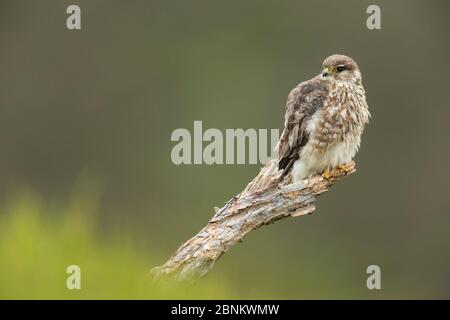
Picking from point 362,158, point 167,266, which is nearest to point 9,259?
point 167,266

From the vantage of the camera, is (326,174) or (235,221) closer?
(235,221)

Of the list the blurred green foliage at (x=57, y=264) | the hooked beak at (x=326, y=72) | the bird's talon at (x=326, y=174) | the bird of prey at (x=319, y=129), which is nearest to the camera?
the blurred green foliage at (x=57, y=264)

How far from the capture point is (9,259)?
1788 millimetres

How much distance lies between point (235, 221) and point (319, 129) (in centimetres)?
135

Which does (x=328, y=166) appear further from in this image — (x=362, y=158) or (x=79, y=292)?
(x=362, y=158)

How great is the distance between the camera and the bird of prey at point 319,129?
5.36 meters

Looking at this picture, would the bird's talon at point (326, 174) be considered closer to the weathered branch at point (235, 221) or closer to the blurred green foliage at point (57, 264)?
the weathered branch at point (235, 221)

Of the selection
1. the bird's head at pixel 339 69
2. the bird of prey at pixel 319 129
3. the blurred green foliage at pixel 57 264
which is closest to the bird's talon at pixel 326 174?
the bird of prey at pixel 319 129

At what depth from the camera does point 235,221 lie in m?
4.28

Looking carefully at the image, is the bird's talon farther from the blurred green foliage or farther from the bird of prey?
the blurred green foliage

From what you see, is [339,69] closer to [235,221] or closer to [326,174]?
[326,174]

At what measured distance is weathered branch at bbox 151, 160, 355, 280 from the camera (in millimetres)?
4137

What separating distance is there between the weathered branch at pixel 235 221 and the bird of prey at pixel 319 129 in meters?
0.75

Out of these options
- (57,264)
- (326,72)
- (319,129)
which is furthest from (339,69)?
(57,264)
